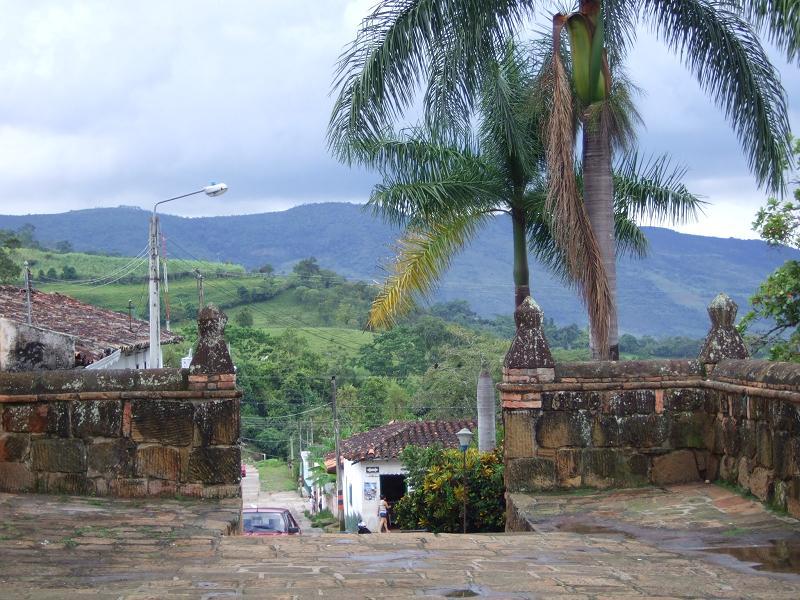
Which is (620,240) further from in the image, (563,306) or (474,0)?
(563,306)

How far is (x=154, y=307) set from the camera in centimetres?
2077

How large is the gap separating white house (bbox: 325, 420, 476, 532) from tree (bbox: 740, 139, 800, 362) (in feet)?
41.6

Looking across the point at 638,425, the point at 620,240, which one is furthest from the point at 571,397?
the point at 620,240

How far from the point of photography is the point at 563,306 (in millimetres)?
172375

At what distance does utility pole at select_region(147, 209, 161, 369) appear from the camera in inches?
805

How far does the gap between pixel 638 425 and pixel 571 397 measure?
61cm

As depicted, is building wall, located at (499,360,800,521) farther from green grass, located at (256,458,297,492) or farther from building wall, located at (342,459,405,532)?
green grass, located at (256,458,297,492)

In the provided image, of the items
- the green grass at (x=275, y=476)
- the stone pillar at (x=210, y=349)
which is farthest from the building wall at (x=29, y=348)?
the green grass at (x=275, y=476)

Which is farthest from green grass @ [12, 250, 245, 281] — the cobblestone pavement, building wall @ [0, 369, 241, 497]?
the cobblestone pavement

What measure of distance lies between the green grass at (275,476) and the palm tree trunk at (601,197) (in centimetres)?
4310

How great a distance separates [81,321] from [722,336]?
16827 mm

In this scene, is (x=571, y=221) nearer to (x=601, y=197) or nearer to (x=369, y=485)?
(x=601, y=197)

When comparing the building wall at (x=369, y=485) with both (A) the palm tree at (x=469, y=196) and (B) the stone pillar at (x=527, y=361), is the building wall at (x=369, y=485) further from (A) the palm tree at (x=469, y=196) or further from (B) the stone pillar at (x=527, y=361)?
(B) the stone pillar at (x=527, y=361)

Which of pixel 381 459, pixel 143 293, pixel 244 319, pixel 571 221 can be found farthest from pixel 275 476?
pixel 571 221
